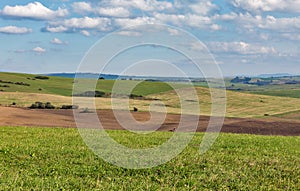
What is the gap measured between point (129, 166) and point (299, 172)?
20.4 ft

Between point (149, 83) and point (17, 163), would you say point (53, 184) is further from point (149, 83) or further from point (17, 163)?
point (149, 83)

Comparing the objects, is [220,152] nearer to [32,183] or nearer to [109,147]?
[109,147]

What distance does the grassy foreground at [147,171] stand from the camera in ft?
40.0

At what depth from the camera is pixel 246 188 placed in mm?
12508

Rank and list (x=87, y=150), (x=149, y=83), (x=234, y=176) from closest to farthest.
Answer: (x=234, y=176) < (x=87, y=150) < (x=149, y=83)

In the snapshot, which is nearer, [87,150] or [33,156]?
[33,156]

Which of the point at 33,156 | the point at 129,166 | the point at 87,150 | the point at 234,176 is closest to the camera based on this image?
the point at 234,176

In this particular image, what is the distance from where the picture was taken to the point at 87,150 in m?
18.5

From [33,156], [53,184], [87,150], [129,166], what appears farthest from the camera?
[87,150]

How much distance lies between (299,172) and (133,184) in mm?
6572

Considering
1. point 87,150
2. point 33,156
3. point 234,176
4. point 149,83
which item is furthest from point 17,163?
point 149,83

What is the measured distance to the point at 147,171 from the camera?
14398mm

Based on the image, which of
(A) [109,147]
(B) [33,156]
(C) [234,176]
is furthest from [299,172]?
(B) [33,156]

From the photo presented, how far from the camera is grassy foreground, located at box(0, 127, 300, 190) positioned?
480 inches
